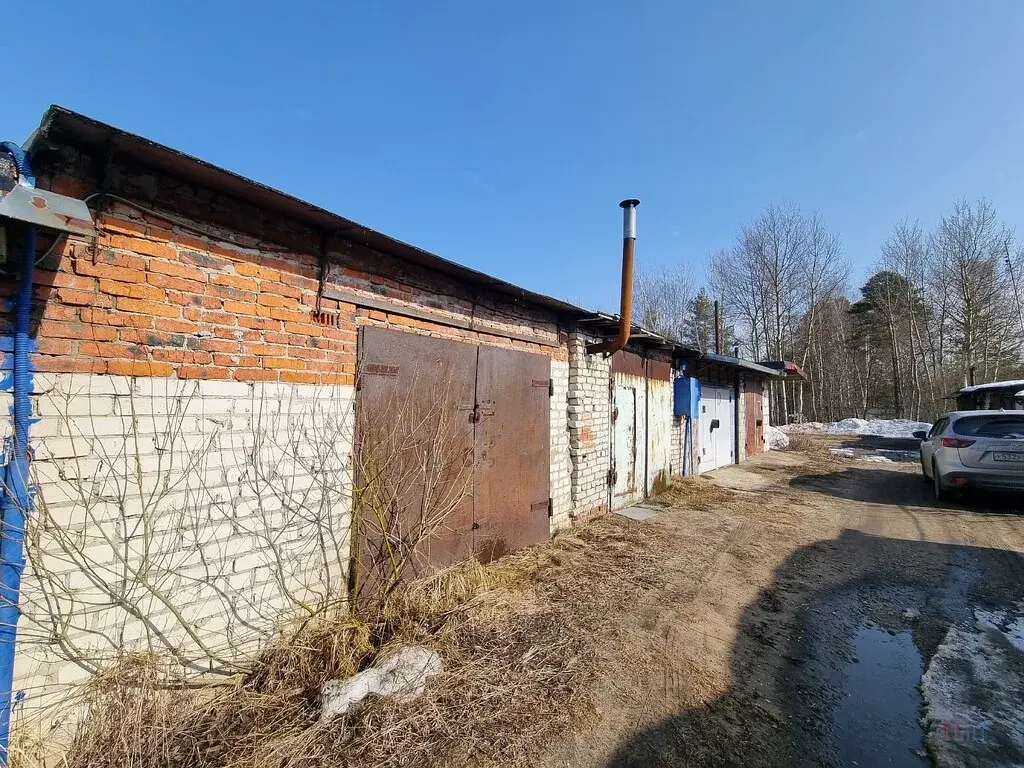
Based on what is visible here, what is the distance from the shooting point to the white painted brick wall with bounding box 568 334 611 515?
232 inches

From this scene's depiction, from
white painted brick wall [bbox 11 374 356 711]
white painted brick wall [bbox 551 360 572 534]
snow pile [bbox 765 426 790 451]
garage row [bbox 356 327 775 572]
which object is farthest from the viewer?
snow pile [bbox 765 426 790 451]

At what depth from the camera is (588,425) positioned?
6.10 meters

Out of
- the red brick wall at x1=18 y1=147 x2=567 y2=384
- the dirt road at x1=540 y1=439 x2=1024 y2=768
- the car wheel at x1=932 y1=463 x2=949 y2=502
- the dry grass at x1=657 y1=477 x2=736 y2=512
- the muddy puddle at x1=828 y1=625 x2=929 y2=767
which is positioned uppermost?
the red brick wall at x1=18 y1=147 x2=567 y2=384

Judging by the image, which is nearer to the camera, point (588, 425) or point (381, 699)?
point (381, 699)

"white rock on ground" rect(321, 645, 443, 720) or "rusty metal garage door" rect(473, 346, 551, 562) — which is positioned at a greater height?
"rusty metal garage door" rect(473, 346, 551, 562)

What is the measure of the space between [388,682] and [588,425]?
414 cm

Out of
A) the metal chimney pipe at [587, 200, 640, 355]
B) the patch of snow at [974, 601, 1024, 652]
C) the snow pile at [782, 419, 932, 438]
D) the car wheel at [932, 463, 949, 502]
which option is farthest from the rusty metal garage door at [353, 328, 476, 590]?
the snow pile at [782, 419, 932, 438]

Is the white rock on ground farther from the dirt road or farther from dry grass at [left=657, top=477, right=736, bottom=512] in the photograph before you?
dry grass at [left=657, top=477, right=736, bottom=512]

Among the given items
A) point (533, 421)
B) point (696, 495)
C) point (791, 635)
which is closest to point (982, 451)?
point (696, 495)

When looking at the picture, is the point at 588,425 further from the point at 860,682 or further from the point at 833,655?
the point at 860,682

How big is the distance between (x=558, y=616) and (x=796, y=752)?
5.69ft

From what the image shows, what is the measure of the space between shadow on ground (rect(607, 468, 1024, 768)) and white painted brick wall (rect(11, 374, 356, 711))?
2.29 meters

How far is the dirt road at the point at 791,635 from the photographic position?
2357 millimetres

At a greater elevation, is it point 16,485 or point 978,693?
point 16,485
